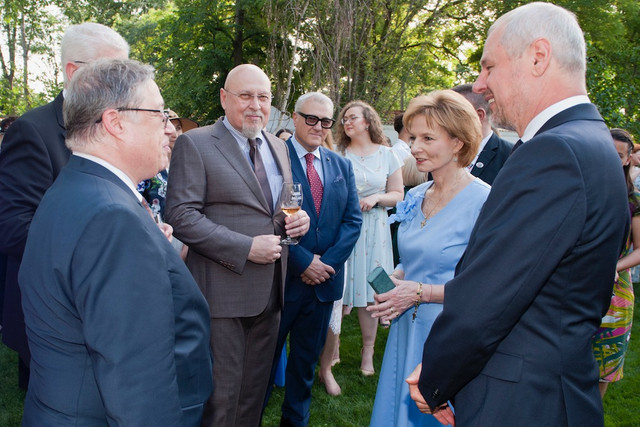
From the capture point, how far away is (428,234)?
9.00 feet

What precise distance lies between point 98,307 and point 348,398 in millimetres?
3328

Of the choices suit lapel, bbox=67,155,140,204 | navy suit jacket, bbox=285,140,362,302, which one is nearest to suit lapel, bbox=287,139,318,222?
navy suit jacket, bbox=285,140,362,302

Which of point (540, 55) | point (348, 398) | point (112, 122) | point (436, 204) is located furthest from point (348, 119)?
point (112, 122)

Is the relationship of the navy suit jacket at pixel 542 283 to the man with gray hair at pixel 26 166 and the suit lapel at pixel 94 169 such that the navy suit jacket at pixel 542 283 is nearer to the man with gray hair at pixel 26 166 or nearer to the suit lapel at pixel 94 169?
the suit lapel at pixel 94 169

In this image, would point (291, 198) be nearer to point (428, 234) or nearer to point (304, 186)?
point (304, 186)

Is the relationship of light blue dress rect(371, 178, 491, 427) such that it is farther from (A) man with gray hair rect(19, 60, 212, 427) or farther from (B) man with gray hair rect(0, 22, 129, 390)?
(B) man with gray hair rect(0, 22, 129, 390)

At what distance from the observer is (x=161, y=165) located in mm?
1827

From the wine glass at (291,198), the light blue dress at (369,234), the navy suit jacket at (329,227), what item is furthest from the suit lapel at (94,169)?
the light blue dress at (369,234)

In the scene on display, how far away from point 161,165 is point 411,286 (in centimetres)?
144

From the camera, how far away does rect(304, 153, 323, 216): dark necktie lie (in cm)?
378

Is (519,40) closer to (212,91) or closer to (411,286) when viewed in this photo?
(411,286)

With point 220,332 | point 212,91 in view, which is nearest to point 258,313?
point 220,332

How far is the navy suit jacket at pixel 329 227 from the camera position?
3619 millimetres

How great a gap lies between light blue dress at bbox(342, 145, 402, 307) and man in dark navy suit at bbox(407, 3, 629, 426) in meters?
3.11
